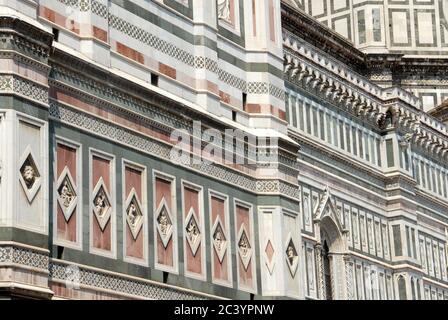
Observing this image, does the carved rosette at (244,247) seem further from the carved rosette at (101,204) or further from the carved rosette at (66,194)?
the carved rosette at (66,194)

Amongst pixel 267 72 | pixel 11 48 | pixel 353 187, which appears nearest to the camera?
pixel 11 48

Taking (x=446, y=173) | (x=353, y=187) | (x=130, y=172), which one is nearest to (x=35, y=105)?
(x=130, y=172)

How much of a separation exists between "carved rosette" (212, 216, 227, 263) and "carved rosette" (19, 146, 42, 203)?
13.1 ft

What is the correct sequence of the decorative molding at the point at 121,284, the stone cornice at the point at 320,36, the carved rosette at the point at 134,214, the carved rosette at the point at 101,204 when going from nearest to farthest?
the decorative molding at the point at 121,284 → the carved rosette at the point at 101,204 → the carved rosette at the point at 134,214 → the stone cornice at the point at 320,36

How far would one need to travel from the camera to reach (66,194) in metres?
15.1

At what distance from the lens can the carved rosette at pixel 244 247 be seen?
59.8ft

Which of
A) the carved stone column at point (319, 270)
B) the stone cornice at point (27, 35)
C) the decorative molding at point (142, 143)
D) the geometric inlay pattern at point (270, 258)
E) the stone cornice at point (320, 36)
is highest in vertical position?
the stone cornice at point (320, 36)

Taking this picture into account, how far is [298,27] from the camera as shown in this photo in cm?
3659

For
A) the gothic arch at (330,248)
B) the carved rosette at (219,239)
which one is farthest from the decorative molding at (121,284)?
the gothic arch at (330,248)

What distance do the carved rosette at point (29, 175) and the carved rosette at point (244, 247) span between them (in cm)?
456

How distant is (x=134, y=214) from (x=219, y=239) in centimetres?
192

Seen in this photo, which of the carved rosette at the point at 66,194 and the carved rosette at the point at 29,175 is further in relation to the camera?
the carved rosette at the point at 66,194
